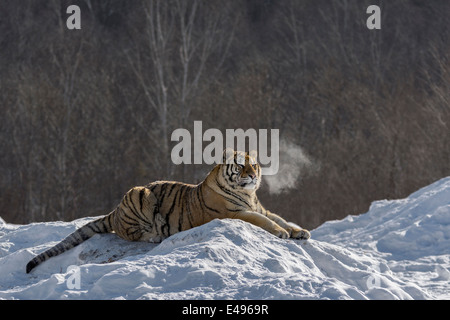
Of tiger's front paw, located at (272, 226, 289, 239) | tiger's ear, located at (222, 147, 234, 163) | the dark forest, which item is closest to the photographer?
tiger's front paw, located at (272, 226, 289, 239)

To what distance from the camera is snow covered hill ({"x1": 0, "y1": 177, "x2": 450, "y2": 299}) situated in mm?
6469

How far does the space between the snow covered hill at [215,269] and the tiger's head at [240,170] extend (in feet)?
1.48

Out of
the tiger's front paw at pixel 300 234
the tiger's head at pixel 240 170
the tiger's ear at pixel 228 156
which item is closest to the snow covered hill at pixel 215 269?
the tiger's front paw at pixel 300 234

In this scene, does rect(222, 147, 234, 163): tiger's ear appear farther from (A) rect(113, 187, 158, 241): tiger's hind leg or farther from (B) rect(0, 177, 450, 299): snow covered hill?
(A) rect(113, 187, 158, 241): tiger's hind leg

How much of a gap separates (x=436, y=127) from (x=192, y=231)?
15.6m

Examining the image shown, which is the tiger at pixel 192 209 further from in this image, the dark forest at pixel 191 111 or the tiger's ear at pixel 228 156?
the dark forest at pixel 191 111

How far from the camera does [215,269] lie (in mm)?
6875

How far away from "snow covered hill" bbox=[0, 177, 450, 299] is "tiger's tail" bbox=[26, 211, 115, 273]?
3.2 inches

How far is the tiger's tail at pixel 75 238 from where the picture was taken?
349 inches

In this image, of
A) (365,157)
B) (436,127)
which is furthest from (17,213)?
(436,127)
